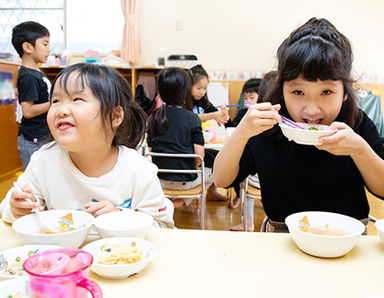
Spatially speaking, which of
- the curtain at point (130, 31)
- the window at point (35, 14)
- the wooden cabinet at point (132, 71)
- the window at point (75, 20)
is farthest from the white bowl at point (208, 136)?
the window at point (35, 14)

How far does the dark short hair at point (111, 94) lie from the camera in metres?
1.13

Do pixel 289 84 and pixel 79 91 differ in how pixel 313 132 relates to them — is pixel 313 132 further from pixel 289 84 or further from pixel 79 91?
pixel 79 91

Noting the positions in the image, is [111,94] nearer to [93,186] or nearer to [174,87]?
[93,186]

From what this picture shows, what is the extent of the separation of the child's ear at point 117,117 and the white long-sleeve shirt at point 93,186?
5.5 inches

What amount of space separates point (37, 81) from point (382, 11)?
16.9 ft

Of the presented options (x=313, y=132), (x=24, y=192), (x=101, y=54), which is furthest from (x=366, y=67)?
(x=24, y=192)

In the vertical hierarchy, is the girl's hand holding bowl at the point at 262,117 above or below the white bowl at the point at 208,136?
above

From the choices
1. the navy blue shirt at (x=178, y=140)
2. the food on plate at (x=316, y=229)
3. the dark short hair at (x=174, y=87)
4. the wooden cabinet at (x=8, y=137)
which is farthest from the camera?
the wooden cabinet at (x=8, y=137)

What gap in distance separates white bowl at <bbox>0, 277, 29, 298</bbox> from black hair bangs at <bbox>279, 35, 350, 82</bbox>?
893 millimetres

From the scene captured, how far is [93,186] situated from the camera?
1.14 meters

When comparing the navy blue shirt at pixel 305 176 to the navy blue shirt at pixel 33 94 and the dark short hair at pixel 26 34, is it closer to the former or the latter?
the navy blue shirt at pixel 33 94

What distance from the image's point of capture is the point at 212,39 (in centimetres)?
544

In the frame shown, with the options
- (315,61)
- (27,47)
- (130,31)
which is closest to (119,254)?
(315,61)

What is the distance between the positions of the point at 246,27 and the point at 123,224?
197 inches
